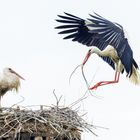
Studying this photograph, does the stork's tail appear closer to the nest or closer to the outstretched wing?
the outstretched wing

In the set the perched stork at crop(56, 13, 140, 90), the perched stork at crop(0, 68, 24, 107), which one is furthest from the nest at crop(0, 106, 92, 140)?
the perched stork at crop(0, 68, 24, 107)

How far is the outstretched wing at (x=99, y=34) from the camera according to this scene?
12.7 meters

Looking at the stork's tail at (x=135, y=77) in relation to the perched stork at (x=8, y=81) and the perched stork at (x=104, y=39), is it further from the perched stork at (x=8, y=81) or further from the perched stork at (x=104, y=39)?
the perched stork at (x=8, y=81)

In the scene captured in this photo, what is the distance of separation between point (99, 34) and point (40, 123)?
2.28 m

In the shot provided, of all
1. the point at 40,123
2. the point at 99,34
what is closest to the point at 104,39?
Result: the point at 99,34

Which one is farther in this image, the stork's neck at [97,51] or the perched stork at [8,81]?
the perched stork at [8,81]

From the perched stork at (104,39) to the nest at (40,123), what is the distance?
1245mm

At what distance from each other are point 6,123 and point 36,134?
0.56m

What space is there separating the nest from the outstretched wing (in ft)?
5.24

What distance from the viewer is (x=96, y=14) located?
42.2 ft

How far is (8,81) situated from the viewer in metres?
14.6

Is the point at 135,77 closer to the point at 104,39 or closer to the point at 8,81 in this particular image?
the point at 104,39

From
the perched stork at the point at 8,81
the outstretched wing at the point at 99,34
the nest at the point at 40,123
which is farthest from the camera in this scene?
the perched stork at the point at 8,81

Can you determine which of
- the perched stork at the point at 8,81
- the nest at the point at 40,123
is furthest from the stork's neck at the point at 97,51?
the perched stork at the point at 8,81
